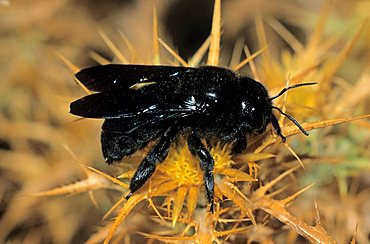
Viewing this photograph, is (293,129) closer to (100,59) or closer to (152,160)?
(152,160)

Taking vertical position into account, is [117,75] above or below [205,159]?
above

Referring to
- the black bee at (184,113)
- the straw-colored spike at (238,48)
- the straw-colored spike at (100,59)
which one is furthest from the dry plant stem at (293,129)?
the straw-colored spike at (238,48)

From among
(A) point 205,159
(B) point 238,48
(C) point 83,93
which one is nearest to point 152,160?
(A) point 205,159

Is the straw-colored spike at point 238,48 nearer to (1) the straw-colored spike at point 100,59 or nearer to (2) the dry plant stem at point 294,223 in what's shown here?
(1) the straw-colored spike at point 100,59

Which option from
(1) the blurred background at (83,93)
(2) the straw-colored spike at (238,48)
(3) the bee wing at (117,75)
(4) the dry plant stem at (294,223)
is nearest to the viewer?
(4) the dry plant stem at (294,223)

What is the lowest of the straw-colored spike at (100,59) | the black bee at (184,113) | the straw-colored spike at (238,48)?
the straw-colored spike at (238,48)

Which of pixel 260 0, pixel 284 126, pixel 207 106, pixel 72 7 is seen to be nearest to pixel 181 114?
pixel 207 106

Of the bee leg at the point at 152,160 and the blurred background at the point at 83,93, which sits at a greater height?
the bee leg at the point at 152,160

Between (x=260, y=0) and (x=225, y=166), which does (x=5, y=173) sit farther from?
(x=260, y=0)

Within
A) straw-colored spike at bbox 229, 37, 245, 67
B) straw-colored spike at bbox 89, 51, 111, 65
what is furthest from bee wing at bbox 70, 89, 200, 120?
straw-colored spike at bbox 229, 37, 245, 67
